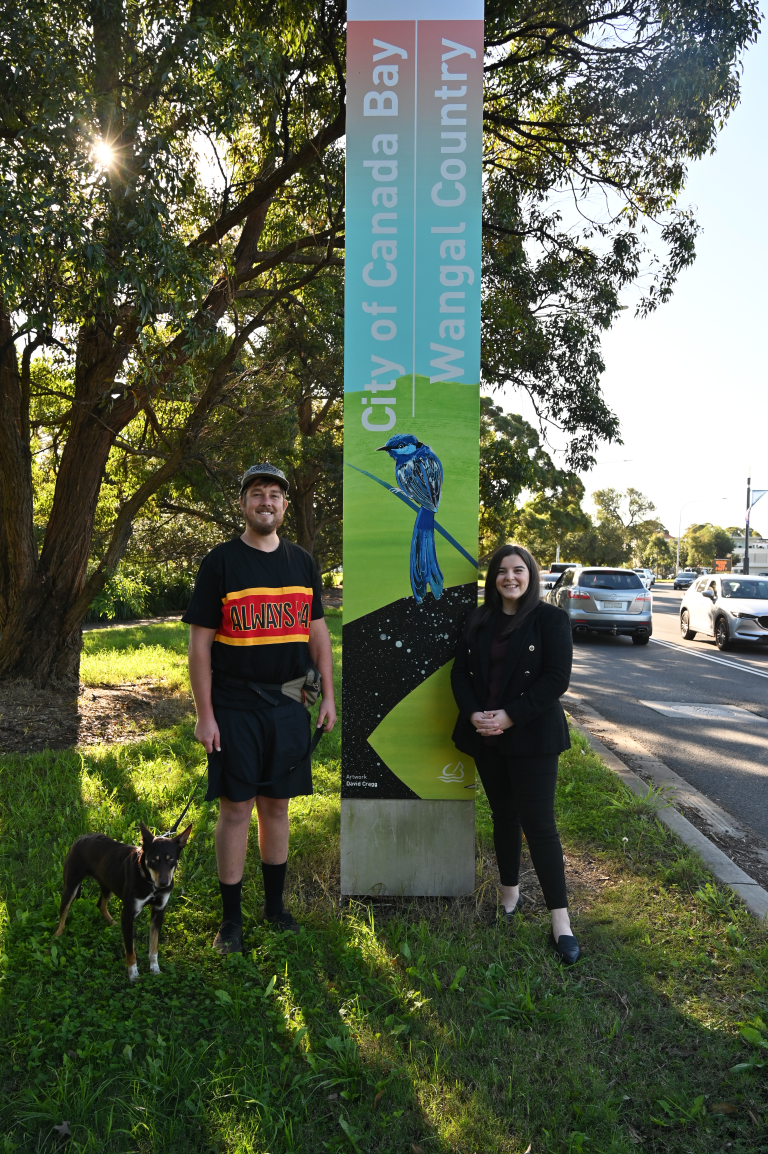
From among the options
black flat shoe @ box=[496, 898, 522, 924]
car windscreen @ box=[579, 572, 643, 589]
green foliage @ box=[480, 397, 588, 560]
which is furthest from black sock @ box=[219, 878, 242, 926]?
car windscreen @ box=[579, 572, 643, 589]

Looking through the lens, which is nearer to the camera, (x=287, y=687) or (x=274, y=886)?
(x=287, y=687)

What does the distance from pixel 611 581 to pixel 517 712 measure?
44.6ft

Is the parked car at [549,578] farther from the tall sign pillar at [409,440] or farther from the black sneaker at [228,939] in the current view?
the black sneaker at [228,939]

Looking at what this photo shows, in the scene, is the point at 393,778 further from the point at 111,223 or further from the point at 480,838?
the point at 111,223

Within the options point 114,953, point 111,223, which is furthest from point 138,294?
point 114,953

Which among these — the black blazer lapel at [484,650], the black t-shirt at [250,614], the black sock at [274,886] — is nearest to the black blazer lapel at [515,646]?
the black blazer lapel at [484,650]

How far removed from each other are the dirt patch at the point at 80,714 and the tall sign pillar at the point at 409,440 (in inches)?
153

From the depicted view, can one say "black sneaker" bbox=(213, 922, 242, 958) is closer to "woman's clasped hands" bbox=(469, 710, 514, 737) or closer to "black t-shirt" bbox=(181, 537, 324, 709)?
"black t-shirt" bbox=(181, 537, 324, 709)

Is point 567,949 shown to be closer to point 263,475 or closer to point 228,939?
point 228,939

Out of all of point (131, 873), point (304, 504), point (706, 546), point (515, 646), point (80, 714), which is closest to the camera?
point (131, 873)

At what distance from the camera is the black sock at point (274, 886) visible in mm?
3506

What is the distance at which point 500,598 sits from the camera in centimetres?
369

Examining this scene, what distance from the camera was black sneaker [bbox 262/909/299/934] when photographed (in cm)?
348

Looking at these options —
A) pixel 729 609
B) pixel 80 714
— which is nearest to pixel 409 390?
pixel 80 714
